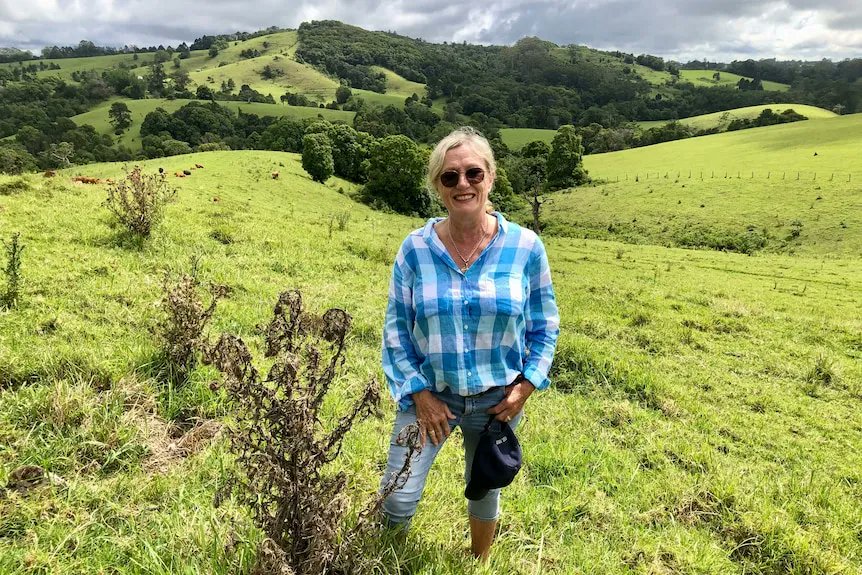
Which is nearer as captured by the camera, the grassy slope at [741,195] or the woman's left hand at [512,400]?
the woman's left hand at [512,400]

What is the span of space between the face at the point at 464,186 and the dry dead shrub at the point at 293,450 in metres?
0.88

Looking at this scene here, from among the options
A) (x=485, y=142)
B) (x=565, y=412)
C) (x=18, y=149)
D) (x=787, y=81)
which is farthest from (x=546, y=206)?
(x=787, y=81)

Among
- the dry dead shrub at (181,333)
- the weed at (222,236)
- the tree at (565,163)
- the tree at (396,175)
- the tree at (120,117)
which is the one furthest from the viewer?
the tree at (120,117)

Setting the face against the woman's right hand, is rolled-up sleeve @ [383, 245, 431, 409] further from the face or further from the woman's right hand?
the face

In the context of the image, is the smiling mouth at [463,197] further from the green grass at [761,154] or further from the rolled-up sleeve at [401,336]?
the green grass at [761,154]

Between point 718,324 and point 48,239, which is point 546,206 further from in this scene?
point 48,239

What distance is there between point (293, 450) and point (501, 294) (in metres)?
1.30

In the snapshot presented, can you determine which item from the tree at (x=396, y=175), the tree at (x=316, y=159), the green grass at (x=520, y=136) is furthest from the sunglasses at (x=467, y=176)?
the green grass at (x=520, y=136)

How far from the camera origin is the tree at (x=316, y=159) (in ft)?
144

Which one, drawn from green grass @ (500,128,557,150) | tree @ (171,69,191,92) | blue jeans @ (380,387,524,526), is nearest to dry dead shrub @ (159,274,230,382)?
blue jeans @ (380,387,524,526)

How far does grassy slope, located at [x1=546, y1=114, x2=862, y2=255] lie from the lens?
34406 mm

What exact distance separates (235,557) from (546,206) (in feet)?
177

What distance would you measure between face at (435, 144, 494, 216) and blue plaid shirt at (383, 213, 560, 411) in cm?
22

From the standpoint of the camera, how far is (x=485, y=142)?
285cm
